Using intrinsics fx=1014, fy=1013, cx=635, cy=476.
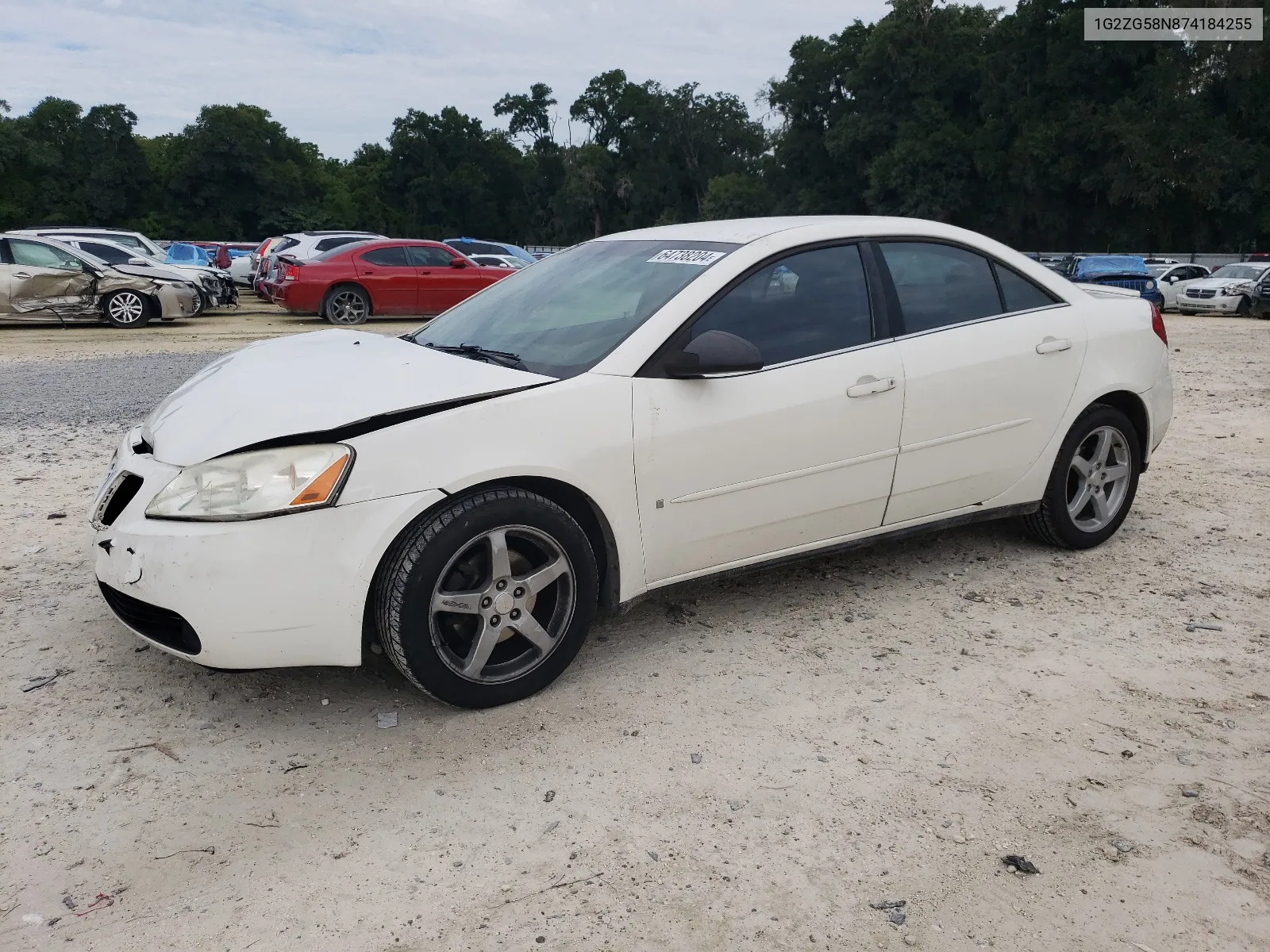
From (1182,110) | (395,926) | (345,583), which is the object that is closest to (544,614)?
(345,583)

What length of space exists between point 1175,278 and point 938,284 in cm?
2533

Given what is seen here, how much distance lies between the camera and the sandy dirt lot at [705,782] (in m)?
2.38

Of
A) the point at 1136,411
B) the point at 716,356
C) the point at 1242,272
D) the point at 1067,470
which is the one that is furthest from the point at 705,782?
the point at 1242,272

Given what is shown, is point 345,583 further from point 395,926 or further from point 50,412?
point 50,412

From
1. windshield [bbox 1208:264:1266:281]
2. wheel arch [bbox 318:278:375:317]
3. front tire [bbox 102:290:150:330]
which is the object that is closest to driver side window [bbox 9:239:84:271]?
front tire [bbox 102:290:150:330]

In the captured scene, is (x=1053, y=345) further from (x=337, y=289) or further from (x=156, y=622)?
(x=337, y=289)

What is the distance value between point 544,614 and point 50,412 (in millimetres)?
6814

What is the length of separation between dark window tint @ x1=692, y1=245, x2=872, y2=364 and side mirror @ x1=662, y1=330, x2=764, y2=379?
0.18 meters

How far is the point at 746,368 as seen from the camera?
3.48m

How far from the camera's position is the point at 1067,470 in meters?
4.66

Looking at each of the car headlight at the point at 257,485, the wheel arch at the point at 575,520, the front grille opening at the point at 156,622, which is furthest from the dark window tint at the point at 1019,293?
the front grille opening at the point at 156,622

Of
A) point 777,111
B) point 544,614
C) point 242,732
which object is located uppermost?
point 777,111

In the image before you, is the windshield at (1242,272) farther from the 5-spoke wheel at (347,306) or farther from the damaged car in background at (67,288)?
the damaged car in background at (67,288)

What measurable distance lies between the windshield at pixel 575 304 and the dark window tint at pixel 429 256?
44.5ft
